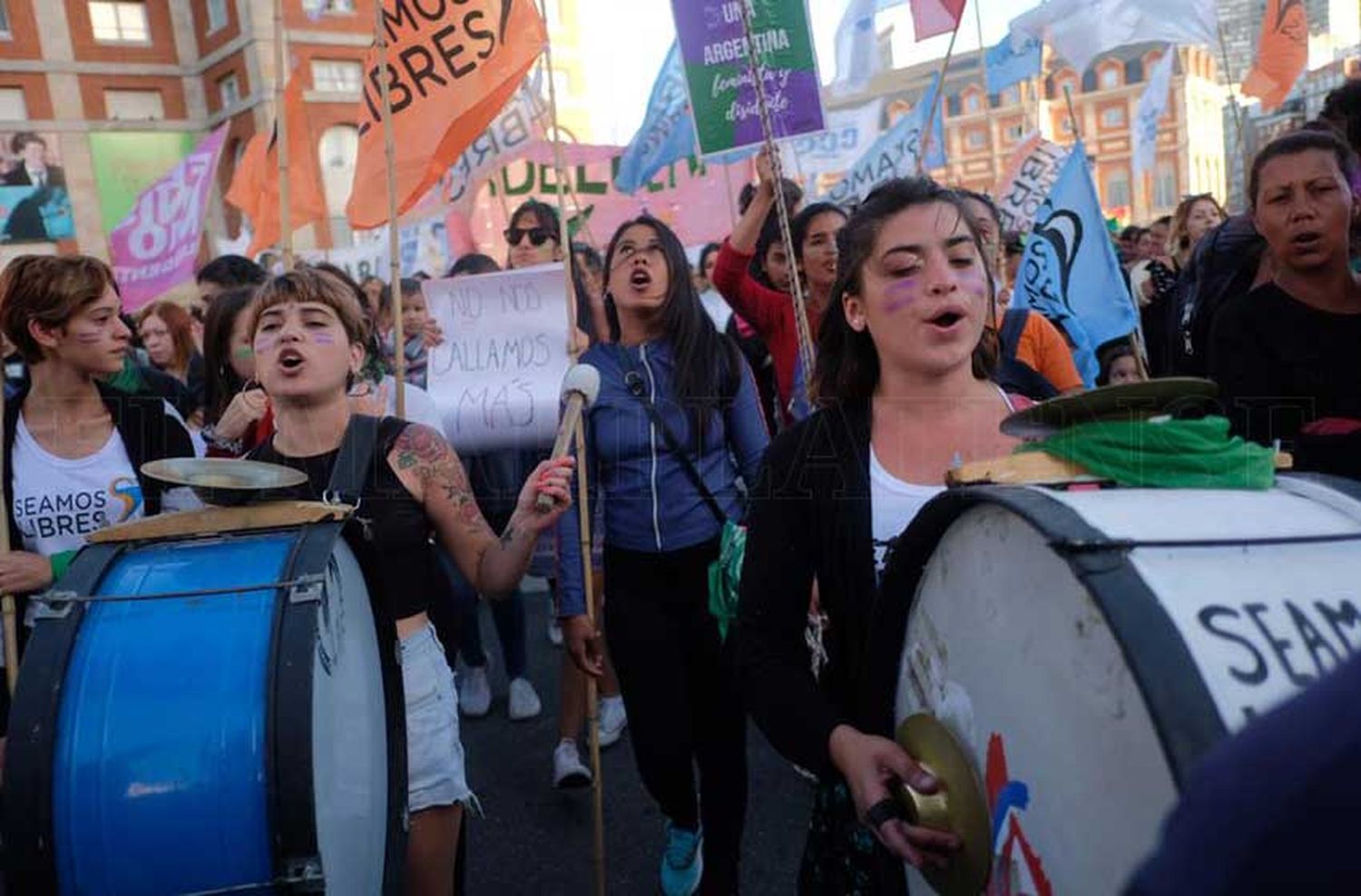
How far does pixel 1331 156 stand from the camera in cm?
277

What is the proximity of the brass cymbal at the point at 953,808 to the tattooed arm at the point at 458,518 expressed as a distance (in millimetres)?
1123

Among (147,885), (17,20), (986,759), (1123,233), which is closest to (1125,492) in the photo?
(986,759)

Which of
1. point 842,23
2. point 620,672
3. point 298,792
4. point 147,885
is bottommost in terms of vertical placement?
point 620,672

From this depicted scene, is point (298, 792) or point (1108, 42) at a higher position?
point (1108, 42)

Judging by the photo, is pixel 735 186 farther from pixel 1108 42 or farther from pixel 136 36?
pixel 136 36

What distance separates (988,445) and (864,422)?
0.72 feet

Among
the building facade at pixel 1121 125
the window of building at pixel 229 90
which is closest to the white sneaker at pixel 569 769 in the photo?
the window of building at pixel 229 90

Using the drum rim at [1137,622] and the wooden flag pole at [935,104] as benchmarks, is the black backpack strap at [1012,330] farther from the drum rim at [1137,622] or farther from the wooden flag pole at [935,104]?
the drum rim at [1137,622]

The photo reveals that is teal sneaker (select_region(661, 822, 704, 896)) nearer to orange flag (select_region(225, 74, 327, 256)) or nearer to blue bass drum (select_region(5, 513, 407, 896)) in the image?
blue bass drum (select_region(5, 513, 407, 896))

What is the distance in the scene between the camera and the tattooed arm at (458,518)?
2268 mm

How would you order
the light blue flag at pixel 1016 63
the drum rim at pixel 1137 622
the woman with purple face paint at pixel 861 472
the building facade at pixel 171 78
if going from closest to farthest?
the drum rim at pixel 1137 622, the woman with purple face paint at pixel 861 472, the light blue flag at pixel 1016 63, the building facade at pixel 171 78

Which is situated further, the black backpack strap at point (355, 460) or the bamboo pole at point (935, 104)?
the bamboo pole at point (935, 104)

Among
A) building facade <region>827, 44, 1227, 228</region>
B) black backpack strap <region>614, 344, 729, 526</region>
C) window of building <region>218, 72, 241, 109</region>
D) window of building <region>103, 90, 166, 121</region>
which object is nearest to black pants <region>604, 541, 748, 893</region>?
black backpack strap <region>614, 344, 729, 526</region>

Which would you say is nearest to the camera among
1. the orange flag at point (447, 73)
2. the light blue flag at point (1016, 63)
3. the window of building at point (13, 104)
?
the orange flag at point (447, 73)
